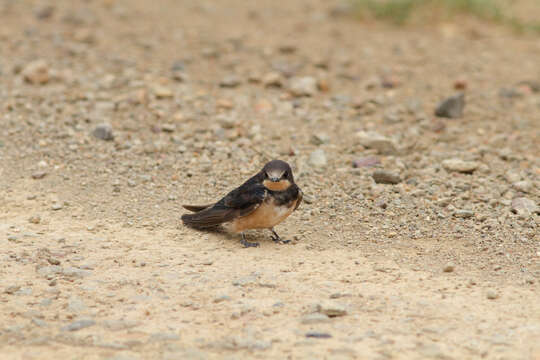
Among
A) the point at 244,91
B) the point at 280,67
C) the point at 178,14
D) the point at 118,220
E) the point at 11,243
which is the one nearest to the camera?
the point at 11,243

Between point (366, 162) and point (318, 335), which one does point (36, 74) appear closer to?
point (366, 162)

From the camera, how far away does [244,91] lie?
880 cm

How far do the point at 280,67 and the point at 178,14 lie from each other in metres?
2.69

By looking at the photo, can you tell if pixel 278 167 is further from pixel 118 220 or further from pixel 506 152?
pixel 506 152

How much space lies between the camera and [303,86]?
28.8 feet

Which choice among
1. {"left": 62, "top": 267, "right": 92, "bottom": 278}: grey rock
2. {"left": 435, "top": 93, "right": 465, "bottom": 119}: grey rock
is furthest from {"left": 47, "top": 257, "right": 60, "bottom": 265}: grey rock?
{"left": 435, "top": 93, "right": 465, "bottom": 119}: grey rock

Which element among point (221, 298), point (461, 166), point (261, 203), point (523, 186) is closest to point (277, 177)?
point (261, 203)

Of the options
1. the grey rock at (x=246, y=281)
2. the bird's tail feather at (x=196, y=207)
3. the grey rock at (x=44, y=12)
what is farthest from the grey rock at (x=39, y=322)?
the grey rock at (x=44, y=12)

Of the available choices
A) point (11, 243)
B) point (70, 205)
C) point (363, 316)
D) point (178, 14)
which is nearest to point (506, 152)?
point (363, 316)

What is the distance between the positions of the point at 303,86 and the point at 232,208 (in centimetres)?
332

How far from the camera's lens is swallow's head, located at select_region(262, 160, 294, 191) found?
5613 millimetres

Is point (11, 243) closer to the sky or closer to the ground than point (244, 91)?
closer to the ground

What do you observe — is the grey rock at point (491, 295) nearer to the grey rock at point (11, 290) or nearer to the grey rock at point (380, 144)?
the grey rock at point (380, 144)

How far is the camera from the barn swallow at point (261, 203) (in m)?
5.64
